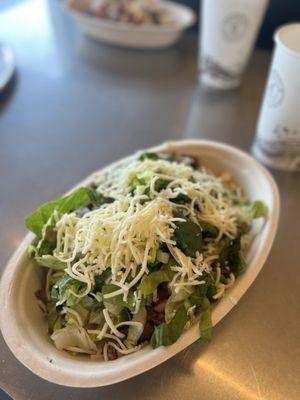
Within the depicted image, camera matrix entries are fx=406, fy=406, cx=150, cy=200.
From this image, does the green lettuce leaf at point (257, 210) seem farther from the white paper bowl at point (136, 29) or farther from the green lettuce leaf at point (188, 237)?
the white paper bowl at point (136, 29)

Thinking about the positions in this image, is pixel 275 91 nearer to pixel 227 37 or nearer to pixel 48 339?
pixel 227 37

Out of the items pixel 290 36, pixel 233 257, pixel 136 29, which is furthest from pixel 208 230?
pixel 136 29

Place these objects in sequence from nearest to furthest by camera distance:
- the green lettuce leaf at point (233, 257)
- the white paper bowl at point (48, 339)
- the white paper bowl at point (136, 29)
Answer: the white paper bowl at point (48, 339), the green lettuce leaf at point (233, 257), the white paper bowl at point (136, 29)

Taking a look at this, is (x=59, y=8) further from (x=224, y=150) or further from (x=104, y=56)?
(x=224, y=150)

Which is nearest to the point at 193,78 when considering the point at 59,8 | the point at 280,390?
the point at 59,8

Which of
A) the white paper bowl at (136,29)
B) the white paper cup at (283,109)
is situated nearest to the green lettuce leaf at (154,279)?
the white paper cup at (283,109)

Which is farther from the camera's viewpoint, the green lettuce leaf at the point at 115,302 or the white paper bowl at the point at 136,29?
the white paper bowl at the point at 136,29
